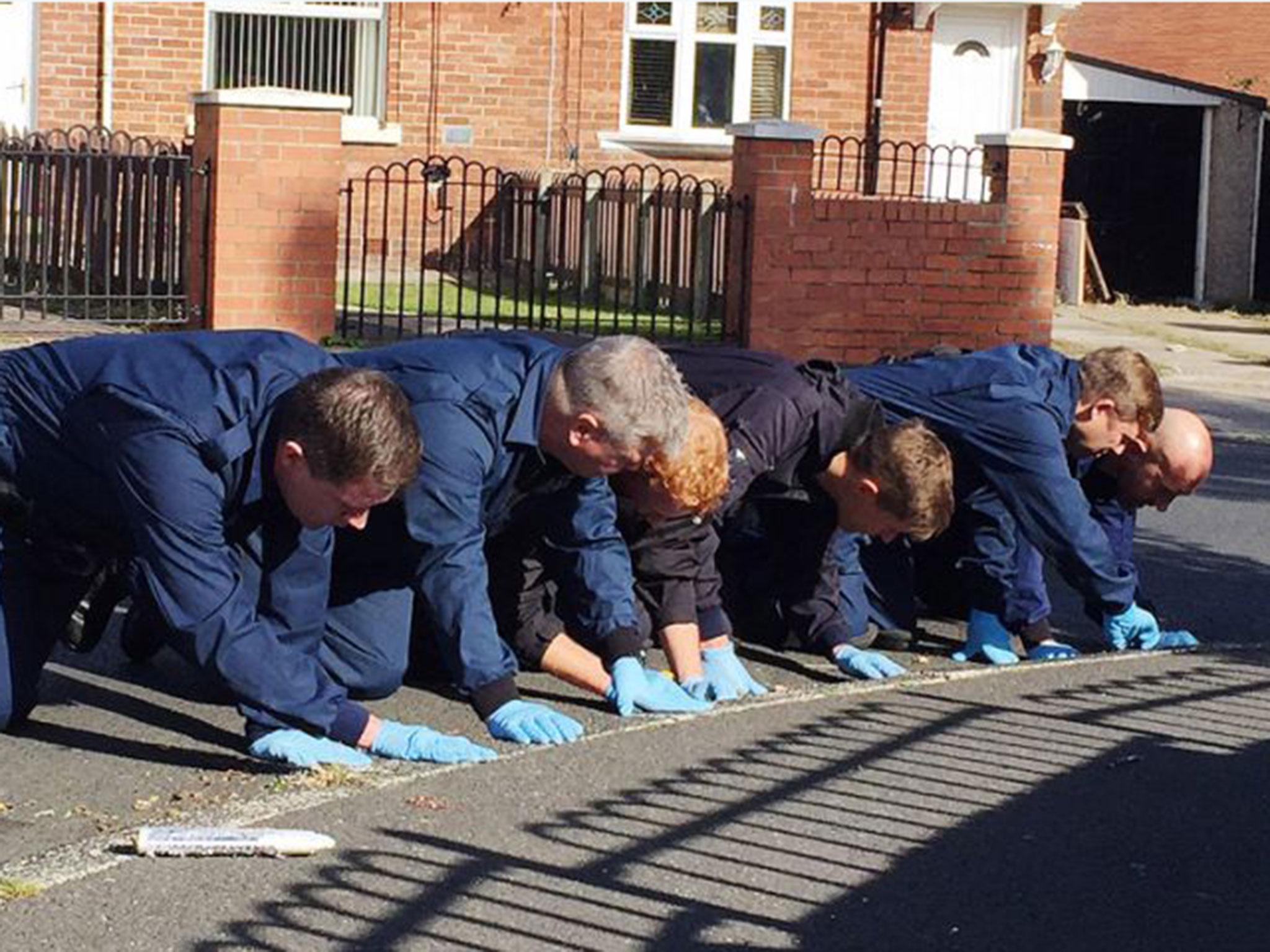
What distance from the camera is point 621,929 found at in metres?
4.77

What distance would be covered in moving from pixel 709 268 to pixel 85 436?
1123cm

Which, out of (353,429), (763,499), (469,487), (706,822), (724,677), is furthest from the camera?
(763,499)

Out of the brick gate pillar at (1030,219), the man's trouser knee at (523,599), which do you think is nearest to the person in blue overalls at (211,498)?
the man's trouser knee at (523,599)

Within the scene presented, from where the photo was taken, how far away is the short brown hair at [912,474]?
6.78 m

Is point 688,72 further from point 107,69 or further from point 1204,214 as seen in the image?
point 1204,214

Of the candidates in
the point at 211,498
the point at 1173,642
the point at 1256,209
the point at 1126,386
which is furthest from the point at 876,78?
the point at 211,498

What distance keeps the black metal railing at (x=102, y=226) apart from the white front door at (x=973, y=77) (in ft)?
32.4

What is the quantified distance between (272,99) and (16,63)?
6951 millimetres

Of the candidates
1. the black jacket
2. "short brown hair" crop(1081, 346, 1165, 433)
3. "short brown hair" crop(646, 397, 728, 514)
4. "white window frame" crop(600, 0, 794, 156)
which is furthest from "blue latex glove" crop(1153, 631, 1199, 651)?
"white window frame" crop(600, 0, 794, 156)

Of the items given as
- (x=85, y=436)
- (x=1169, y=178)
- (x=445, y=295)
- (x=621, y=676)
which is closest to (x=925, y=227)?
(x=445, y=295)

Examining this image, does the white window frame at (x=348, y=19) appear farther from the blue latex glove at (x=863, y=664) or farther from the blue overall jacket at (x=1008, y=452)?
the blue latex glove at (x=863, y=664)

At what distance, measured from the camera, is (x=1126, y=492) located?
789 cm

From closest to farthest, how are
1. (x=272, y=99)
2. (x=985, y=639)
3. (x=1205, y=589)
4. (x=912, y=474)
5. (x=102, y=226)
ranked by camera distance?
(x=912, y=474)
(x=985, y=639)
(x=1205, y=589)
(x=272, y=99)
(x=102, y=226)

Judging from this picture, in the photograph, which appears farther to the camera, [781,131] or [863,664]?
[781,131]
